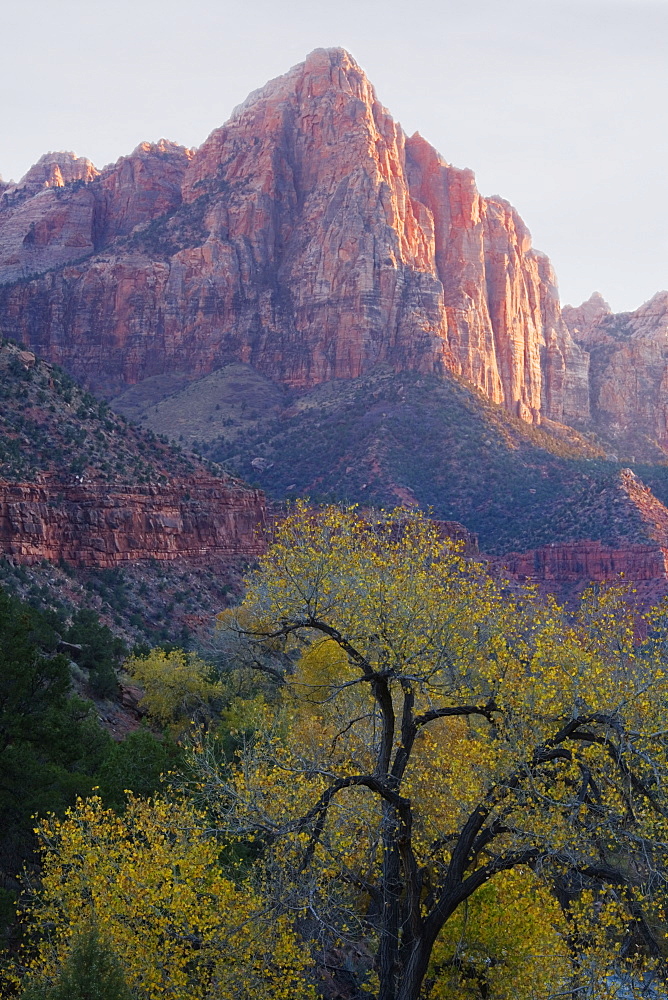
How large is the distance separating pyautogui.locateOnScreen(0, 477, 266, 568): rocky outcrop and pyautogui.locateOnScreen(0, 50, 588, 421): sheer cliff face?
53.6 meters

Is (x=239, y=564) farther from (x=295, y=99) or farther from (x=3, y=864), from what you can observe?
(x=295, y=99)

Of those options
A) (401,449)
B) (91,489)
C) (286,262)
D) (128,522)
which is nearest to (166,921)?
(91,489)

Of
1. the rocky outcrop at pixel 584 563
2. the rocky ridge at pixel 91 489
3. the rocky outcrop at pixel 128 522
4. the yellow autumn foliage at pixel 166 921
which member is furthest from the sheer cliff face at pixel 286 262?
the yellow autumn foliage at pixel 166 921

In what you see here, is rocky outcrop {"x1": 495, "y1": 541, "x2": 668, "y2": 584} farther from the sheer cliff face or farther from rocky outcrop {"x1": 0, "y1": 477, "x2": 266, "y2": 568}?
the sheer cliff face

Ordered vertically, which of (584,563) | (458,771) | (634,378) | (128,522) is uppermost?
(634,378)

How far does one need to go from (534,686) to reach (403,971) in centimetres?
540

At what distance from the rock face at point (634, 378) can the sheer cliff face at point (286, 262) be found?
23.6 meters

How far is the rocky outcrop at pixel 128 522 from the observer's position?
59.2 metres

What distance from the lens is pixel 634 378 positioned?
600 ft

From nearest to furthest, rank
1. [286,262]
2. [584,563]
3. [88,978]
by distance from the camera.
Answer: [88,978]
[584,563]
[286,262]

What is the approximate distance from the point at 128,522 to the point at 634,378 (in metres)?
136

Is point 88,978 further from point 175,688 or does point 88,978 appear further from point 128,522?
point 128,522

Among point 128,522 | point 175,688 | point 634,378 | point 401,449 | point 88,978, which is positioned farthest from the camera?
point 634,378

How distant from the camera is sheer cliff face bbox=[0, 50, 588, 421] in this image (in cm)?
13488
